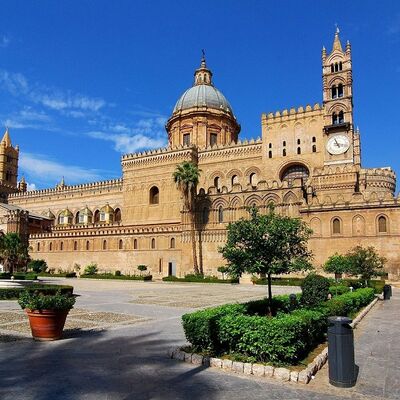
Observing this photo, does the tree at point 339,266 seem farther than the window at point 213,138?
No

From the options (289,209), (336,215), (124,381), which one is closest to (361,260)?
(336,215)

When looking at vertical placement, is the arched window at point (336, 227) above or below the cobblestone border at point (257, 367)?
above

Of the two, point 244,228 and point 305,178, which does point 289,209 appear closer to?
point 305,178

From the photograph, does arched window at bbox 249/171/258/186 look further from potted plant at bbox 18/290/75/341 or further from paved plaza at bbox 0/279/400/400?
potted plant at bbox 18/290/75/341

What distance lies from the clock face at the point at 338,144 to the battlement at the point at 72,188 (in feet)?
112

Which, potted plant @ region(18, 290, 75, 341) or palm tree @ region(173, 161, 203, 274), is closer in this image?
potted plant @ region(18, 290, 75, 341)

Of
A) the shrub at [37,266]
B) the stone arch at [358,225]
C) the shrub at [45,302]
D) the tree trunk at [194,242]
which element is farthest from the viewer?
the shrub at [37,266]

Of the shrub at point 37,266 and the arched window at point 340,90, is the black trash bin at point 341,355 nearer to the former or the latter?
the arched window at point 340,90

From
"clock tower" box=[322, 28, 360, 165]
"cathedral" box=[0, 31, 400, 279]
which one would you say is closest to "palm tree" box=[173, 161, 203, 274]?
"cathedral" box=[0, 31, 400, 279]

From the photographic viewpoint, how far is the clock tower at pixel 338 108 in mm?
44812

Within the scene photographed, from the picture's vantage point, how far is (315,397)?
636 cm

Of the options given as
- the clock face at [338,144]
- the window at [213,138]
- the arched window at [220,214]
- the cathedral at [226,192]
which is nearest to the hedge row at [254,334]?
the cathedral at [226,192]

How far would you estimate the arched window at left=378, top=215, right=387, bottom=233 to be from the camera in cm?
3747

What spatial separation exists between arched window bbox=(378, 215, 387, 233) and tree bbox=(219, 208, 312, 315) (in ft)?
92.6
